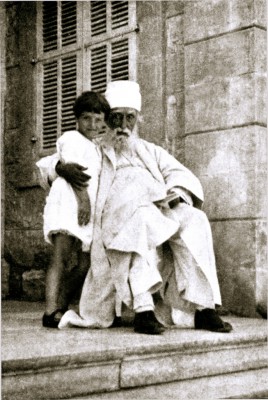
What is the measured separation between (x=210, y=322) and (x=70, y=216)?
3.65 ft

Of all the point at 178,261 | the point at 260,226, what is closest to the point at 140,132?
the point at 260,226

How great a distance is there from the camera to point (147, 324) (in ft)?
13.2

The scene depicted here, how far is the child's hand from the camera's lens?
14.6 ft

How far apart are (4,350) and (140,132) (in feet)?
10.3

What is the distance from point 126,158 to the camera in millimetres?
4902

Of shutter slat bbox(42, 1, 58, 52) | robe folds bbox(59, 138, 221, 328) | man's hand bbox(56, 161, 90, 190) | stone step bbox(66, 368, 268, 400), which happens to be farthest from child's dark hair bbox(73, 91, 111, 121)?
shutter slat bbox(42, 1, 58, 52)

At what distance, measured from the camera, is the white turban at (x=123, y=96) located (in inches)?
192

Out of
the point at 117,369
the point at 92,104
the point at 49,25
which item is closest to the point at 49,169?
the point at 92,104

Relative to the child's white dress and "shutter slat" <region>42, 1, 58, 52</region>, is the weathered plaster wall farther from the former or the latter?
the child's white dress

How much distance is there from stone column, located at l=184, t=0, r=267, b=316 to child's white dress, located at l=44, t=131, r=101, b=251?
1.18 metres

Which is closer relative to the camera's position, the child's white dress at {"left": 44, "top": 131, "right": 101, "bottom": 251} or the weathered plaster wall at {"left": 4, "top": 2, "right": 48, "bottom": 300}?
the child's white dress at {"left": 44, "top": 131, "right": 101, "bottom": 251}

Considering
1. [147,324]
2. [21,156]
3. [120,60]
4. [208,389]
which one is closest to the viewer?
[208,389]

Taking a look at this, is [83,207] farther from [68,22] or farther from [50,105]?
[68,22]

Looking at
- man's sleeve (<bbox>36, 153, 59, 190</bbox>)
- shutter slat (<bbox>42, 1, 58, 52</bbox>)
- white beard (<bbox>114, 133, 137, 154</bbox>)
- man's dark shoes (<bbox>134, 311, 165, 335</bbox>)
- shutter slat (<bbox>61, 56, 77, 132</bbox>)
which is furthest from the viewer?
shutter slat (<bbox>42, 1, 58, 52</bbox>)
